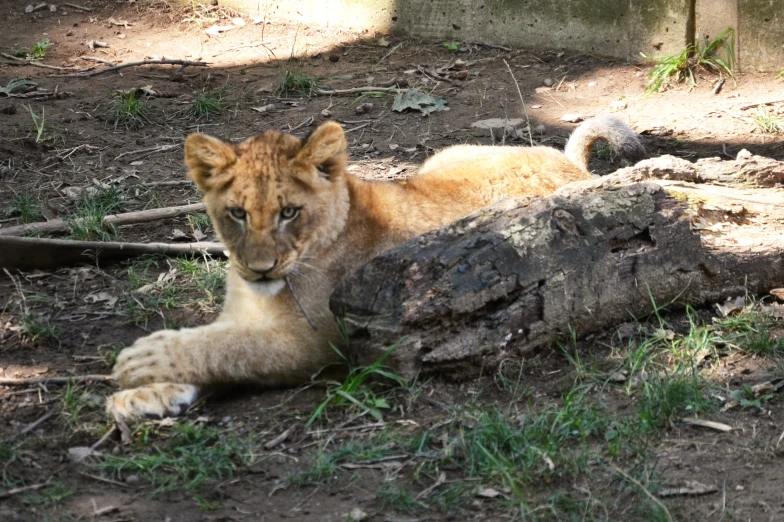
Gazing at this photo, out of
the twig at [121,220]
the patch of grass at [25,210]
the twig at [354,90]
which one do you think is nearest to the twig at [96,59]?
the twig at [354,90]

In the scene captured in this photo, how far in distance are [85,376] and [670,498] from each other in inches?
104

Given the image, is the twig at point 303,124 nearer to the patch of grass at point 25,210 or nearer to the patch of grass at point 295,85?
the patch of grass at point 295,85

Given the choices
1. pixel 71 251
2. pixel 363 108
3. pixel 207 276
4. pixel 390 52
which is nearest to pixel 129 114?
pixel 363 108

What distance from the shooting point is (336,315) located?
4375 mm

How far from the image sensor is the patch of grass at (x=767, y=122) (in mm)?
7609

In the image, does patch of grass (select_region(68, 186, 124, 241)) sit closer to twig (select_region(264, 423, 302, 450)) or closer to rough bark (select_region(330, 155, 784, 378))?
rough bark (select_region(330, 155, 784, 378))

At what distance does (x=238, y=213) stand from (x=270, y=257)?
0.90 ft

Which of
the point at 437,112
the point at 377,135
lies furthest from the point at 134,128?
the point at 437,112

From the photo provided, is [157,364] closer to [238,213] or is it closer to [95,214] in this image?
[238,213]

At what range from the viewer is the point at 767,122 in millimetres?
7664

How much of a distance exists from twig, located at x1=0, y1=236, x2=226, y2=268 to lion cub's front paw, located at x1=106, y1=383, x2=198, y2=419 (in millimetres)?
1769

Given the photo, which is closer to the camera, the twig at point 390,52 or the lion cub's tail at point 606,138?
the lion cub's tail at point 606,138

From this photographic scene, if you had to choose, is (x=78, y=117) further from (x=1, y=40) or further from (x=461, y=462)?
(x=461, y=462)

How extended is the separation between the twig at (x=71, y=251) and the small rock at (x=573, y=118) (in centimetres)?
367
